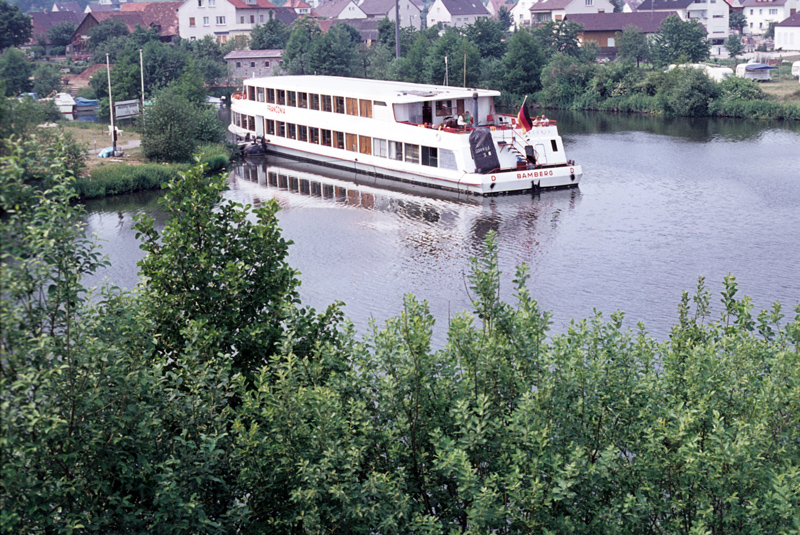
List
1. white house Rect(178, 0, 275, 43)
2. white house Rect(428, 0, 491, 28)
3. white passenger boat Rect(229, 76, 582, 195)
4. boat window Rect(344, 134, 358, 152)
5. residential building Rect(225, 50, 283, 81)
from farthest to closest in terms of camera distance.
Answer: white house Rect(428, 0, 491, 28), white house Rect(178, 0, 275, 43), residential building Rect(225, 50, 283, 81), boat window Rect(344, 134, 358, 152), white passenger boat Rect(229, 76, 582, 195)

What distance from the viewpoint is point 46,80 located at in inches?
2948

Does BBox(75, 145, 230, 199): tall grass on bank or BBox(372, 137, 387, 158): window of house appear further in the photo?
BBox(372, 137, 387, 158): window of house

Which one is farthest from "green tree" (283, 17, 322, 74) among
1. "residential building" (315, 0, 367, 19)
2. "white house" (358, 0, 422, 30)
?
"residential building" (315, 0, 367, 19)

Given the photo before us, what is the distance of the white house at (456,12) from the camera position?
5251 inches

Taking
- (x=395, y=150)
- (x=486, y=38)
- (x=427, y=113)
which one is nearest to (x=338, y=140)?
(x=395, y=150)

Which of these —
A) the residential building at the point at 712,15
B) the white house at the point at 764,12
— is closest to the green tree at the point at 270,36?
the residential building at the point at 712,15

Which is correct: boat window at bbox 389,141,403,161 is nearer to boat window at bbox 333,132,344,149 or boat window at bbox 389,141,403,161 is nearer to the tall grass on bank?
boat window at bbox 333,132,344,149

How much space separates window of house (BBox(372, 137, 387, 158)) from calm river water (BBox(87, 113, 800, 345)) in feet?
8.07

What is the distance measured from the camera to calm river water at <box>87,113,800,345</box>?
24969mm

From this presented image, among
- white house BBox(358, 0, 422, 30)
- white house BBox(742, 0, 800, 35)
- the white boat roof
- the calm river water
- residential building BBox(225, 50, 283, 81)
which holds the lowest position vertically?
the calm river water

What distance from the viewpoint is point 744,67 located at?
73.2 meters

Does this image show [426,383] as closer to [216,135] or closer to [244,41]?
[216,135]

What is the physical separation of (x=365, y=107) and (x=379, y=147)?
2057 mm

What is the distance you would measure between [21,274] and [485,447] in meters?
5.55
